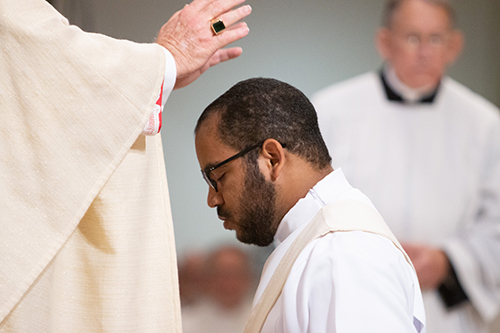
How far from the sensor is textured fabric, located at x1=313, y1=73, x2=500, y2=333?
7.82 feet

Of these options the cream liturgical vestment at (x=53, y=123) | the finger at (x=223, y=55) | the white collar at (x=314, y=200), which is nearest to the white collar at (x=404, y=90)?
the finger at (x=223, y=55)

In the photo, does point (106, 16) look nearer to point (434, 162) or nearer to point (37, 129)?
point (37, 129)

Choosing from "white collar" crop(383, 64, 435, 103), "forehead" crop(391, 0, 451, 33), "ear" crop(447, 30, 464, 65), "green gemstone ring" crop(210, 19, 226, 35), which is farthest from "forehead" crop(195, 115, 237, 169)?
"ear" crop(447, 30, 464, 65)

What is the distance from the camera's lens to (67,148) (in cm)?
103

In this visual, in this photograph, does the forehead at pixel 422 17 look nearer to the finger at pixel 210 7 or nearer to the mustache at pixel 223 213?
the finger at pixel 210 7

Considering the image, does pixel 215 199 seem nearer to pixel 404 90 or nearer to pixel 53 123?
pixel 53 123

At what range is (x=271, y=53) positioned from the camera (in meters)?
2.58

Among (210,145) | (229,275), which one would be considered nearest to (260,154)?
(210,145)

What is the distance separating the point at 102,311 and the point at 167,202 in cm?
35

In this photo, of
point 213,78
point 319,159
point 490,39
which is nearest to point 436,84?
point 490,39

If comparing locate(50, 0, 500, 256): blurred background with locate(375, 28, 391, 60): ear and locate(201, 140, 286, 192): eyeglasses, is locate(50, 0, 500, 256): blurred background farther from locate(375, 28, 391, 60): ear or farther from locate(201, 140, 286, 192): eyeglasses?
locate(201, 140, 286, 192): eyeglasses

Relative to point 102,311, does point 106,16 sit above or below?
above

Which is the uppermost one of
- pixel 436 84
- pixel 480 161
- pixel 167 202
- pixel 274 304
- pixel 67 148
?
pixel 67 148

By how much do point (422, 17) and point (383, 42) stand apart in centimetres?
23
